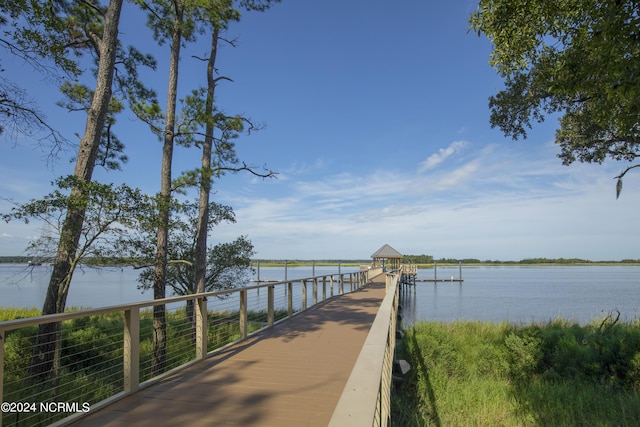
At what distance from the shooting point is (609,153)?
1184 centimetres

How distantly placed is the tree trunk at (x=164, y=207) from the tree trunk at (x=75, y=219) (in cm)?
153

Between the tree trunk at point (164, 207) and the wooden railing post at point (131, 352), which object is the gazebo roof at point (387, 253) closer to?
the tree trunk at point (164, 207)

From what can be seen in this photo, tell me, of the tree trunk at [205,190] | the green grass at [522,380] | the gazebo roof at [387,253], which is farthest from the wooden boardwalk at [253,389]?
the gazebo roof at [387,253]

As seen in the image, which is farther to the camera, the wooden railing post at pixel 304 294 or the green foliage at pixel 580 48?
the wooden railing post at pixel 304 294

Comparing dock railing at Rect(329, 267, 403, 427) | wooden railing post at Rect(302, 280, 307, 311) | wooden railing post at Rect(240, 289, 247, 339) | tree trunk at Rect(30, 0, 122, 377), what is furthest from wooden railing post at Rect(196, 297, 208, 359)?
wooden railing post at Rect(302, 280, 307, 311)

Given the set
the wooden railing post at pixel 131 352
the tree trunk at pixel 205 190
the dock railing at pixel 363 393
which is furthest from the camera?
the tree trunk at pixel 205 190

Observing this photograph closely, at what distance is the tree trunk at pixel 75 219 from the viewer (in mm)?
5914

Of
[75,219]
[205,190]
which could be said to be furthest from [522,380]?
[75,219]

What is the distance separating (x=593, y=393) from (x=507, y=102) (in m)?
6.93

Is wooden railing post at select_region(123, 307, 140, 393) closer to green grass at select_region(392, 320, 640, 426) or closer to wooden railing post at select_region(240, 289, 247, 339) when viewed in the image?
wooden railing post at select_region(240, 289, 247, 339)

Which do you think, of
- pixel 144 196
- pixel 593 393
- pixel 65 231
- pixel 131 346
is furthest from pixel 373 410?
pixel 593 393

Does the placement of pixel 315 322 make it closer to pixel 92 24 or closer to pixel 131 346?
pixel 131 346

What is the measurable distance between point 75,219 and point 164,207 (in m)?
1.72

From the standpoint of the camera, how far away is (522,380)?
9.28 metres
